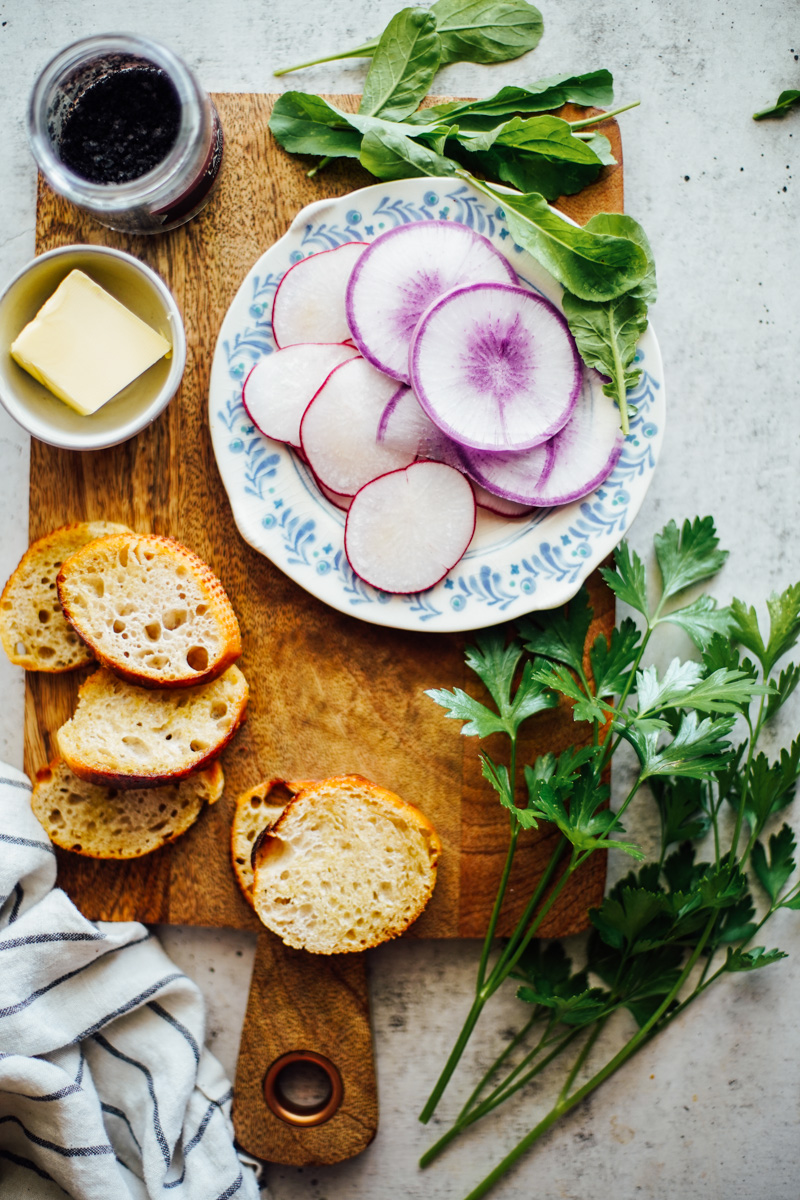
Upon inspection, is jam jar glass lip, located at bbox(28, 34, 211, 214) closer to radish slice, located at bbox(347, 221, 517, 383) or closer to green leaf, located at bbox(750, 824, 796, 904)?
radish slice, located at bbox(347, 221, 517, 383)

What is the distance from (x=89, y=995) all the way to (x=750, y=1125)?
1466 millimetres

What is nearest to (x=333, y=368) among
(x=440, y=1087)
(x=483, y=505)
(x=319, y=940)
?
(x=483, y=505)

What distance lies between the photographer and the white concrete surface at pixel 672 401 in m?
1.81

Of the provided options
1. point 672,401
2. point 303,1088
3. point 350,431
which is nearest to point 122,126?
point 350,431

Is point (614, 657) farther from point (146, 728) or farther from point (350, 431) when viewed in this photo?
point (146, 728)

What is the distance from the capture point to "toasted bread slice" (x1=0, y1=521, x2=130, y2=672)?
1672mm

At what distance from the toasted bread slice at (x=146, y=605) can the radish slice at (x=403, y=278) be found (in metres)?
0.57

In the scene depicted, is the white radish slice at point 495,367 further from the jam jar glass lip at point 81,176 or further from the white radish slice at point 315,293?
the jam jar glass lip at point 81,176

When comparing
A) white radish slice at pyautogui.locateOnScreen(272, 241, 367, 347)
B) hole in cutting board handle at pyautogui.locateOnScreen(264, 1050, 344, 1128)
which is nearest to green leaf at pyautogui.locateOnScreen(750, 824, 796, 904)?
hole in cutting board handle at pyautogui.locateOnScreen(264, 1050, 344, 1128)

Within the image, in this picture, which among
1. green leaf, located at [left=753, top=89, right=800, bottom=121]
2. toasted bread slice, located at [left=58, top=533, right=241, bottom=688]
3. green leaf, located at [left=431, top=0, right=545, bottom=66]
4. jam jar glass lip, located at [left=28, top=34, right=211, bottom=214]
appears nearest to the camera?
jam jar glass lip, located at [left=28, top=34, right=211, bottom=214]

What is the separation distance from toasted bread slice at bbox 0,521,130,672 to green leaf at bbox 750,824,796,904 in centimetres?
149

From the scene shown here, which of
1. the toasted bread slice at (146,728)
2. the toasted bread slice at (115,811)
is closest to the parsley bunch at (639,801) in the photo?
the toasted bread slice at (146,728)

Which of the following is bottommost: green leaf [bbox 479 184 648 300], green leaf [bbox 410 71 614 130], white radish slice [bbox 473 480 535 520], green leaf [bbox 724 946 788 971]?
green leaf [bbox 724 946 788 971]

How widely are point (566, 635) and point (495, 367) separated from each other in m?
0.54
